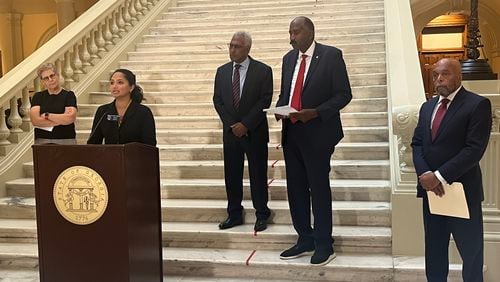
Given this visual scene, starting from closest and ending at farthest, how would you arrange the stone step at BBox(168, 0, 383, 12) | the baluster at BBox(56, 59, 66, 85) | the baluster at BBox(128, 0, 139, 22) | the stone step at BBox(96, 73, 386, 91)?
the baluster at BBox(56, 59, 66, 85) < the stone step at BBox(96, 73, 386, 91) < the baluster at BBox(128, 0, 139, 22) < the stone step at BBox(168, 0, 383, 12)

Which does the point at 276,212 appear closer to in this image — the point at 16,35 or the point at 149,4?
the point at 149,4

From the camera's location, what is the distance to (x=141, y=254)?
3.21 metres

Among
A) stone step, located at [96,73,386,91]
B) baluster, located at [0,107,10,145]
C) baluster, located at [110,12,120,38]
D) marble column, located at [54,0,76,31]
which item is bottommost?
baluster, located at [0,107,10,145]

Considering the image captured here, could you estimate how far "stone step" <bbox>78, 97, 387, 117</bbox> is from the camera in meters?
5.55

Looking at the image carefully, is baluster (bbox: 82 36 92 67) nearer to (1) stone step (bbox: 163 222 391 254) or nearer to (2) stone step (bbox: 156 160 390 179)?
(2) stone step (bbox: 156 160 390 179)

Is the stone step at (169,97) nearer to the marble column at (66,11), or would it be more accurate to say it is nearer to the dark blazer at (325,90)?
the dark blazer at (325,90)

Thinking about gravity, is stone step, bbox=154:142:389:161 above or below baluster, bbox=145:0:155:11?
below

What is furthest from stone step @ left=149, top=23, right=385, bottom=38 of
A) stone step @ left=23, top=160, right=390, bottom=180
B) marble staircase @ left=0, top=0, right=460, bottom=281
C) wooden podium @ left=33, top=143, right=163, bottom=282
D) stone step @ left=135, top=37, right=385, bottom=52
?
wooden podium @ left=33, top=143, right=163, bottom=282

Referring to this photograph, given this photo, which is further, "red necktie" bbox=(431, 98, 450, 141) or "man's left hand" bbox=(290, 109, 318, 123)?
"man's left hand" bbox=(290, 109, 318, 123)

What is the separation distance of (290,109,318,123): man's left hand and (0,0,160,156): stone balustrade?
2.92 metres

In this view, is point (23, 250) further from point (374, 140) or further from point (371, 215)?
point (374, 140)

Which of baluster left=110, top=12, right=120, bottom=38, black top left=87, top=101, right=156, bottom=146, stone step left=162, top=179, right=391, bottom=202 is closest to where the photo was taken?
black top left=87, top=101, right=156, bottom=146

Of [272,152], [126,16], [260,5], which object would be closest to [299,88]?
[272,152]

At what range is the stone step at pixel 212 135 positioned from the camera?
16.9ft
